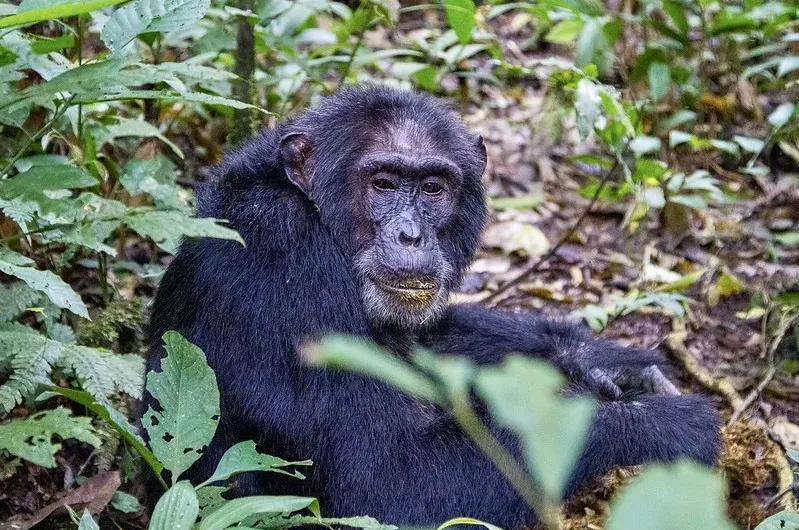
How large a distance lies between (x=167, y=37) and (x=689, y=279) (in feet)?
16.7

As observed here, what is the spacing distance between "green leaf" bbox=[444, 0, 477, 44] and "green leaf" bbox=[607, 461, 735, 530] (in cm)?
677

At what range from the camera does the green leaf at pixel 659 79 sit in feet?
31.8

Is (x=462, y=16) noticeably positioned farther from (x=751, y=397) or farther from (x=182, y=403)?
(x=182, y=403)

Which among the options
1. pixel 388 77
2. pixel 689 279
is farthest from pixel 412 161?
pixel 388 77

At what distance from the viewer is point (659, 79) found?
982cm

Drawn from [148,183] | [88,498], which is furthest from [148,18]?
[88,498]

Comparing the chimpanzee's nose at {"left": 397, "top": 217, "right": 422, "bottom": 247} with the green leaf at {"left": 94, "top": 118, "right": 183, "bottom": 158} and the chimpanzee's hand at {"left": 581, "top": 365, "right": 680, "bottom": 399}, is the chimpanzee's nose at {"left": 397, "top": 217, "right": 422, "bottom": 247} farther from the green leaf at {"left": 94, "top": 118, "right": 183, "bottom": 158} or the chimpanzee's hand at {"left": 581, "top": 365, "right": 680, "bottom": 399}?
the green leaf at {"left": 94, "top": 118, "right": 183, "bottom": 158}

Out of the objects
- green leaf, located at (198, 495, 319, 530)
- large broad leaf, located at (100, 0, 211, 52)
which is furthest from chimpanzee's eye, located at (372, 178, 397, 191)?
green leaf, located at (198, 495, 319, 530)

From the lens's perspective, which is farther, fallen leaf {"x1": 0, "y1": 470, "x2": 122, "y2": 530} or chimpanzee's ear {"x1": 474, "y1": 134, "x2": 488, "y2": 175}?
chimpanzee's ear {"x1": 474, "y1": 134, "x2": 488, "y2": 175}

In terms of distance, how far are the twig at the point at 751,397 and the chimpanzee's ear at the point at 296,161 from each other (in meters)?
3.24

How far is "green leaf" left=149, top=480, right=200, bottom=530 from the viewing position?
3590 millimetres

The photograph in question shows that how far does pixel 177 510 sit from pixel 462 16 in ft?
17.9

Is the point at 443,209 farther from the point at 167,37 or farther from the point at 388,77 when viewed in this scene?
the point at 388,77

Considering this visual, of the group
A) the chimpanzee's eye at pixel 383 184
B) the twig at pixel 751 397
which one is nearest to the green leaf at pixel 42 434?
the chimpanzee's eye at pixel 383 184
